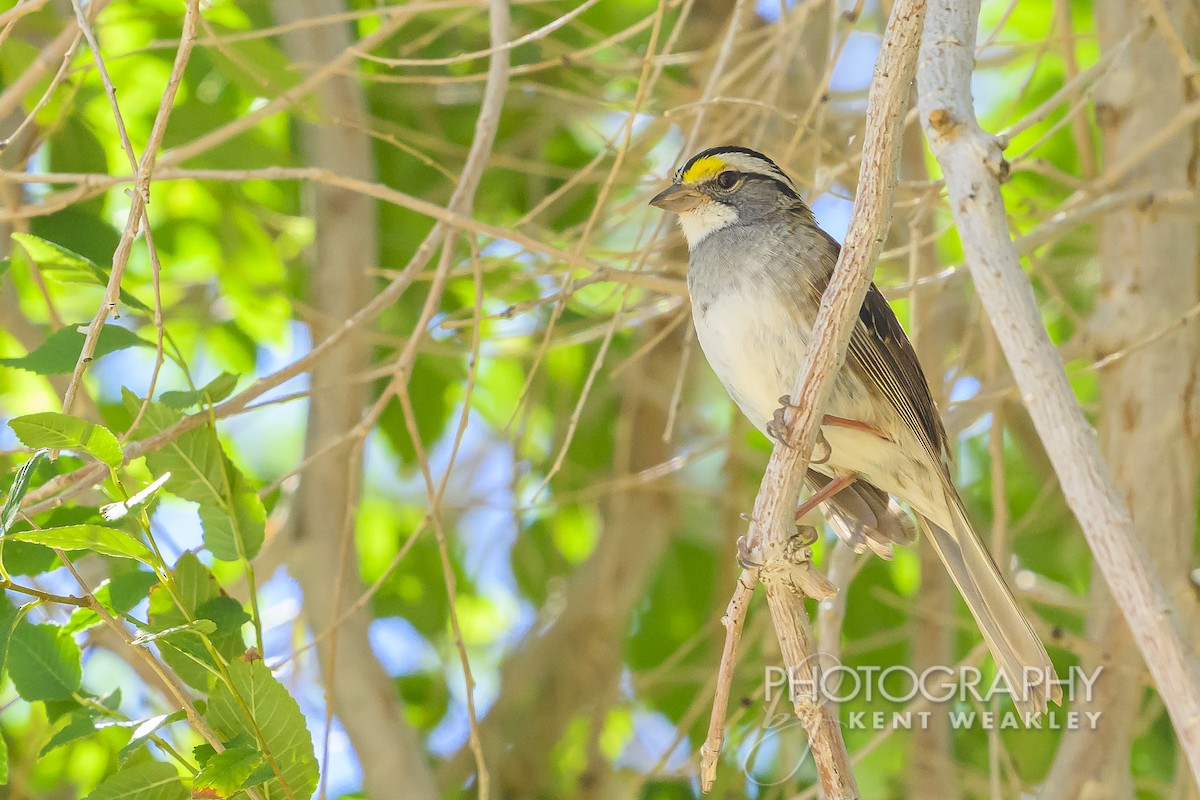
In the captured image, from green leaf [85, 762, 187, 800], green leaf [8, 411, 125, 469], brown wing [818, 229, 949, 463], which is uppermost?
brown wing [818, 229, 949, 463]

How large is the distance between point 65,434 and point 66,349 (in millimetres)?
507

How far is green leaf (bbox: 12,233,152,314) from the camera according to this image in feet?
7.98

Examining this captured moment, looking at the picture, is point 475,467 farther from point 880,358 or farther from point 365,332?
point 880,358

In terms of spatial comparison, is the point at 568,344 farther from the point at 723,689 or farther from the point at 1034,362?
the point at 1034,362

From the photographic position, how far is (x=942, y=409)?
3.55 m

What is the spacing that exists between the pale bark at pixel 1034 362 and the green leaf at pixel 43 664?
5.81 ft

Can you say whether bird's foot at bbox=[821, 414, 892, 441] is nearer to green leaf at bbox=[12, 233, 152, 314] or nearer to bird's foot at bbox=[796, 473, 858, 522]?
bird's foot at bbox=[796, 473, 858, 522]

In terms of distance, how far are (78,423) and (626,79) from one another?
2679mm

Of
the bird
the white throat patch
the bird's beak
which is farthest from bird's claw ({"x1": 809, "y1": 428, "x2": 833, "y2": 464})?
the bird's beak

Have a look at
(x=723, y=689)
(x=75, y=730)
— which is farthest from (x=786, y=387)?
(x=75, y=730)

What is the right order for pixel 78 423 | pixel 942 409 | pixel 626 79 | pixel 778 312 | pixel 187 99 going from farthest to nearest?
pixel 626 79, pixel 187 99, pixel 942 409, pixel 778 312, pixel 78 423

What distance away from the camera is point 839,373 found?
299 centimetres

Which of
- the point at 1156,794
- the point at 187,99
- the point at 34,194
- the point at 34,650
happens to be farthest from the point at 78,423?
the point at 1156,794

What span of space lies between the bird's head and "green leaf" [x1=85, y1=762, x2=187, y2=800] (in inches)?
73.1
